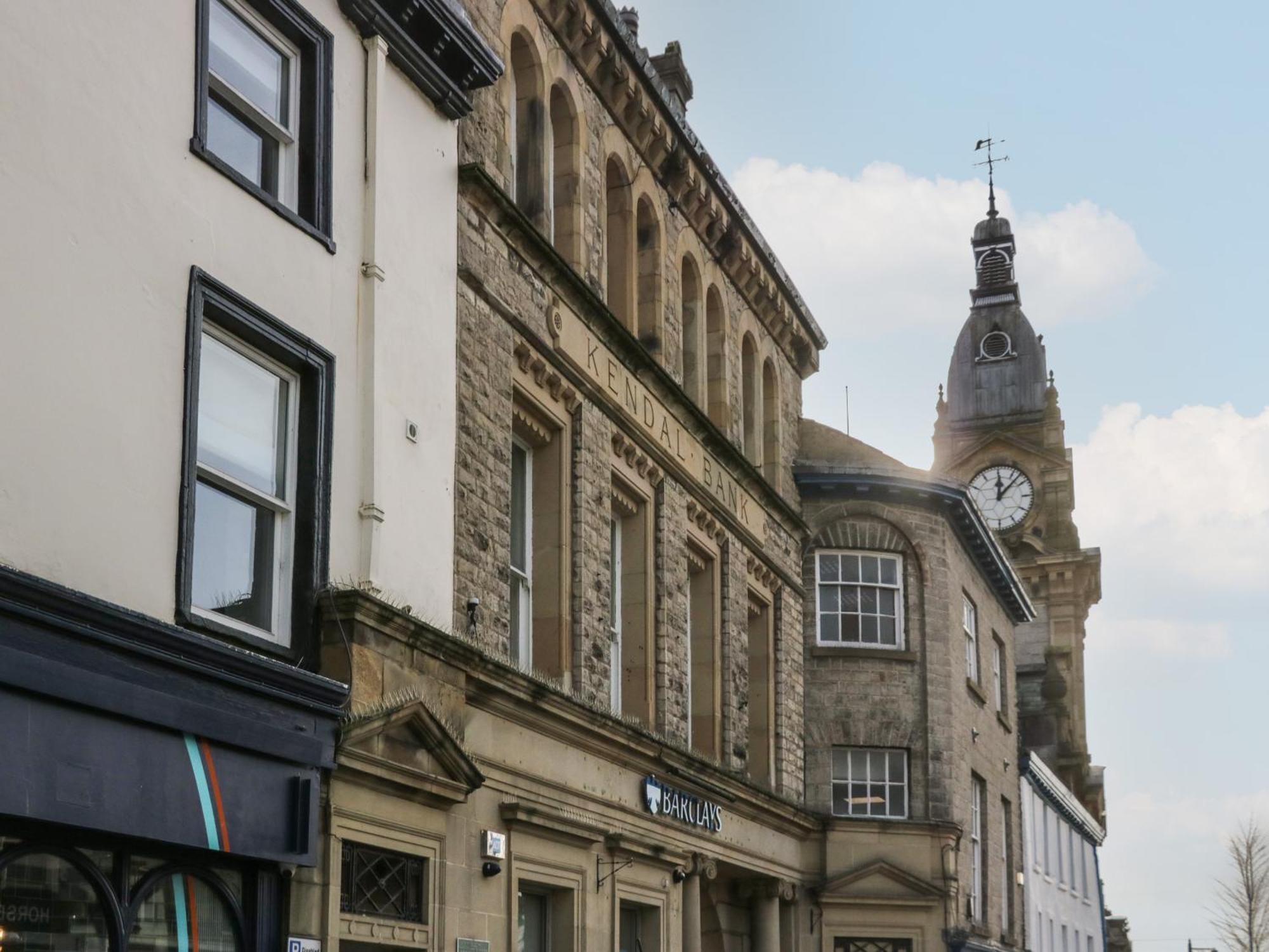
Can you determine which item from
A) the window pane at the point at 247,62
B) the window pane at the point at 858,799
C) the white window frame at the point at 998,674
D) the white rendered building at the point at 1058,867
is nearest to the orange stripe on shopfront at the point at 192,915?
the window pane at the point at 247,62

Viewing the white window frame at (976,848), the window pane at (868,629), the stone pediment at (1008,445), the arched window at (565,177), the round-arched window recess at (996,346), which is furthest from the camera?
the round-arched window recess at (996,346)

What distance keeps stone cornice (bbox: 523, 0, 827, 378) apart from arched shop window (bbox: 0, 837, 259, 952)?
10.8 m

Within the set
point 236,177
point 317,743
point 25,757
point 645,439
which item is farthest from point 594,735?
point 25,757

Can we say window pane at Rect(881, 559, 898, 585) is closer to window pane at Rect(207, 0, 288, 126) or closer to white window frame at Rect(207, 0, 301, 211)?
white window frame at Rect(207, 0, 301, 211)

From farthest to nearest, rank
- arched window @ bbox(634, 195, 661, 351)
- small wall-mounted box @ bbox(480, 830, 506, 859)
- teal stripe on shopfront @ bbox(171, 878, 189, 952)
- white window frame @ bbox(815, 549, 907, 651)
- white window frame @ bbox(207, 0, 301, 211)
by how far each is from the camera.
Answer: white window frame @ bbox(815, 549, 907, 651)
arched window @ bbox(634, 195, 661, 351)
small wall-mounted box @ bbox(480, 830, 506, 859)
white window frame @ bbox(207, 0, 301, 211)
teal stripe on shopfront @ bbox(171, 878, 189, 952)

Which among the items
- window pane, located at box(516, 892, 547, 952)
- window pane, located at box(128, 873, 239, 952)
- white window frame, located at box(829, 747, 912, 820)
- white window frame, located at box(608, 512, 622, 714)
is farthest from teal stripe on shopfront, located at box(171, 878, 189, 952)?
white window frame, located at box(829, 747, 912, 820)

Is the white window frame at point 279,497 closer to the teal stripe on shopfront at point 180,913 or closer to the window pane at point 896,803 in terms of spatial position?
the teal stripe on shopfront at point 180,913

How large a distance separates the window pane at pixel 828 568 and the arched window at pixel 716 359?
487 cm

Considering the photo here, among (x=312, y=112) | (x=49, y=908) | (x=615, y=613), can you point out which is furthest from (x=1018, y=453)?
(x=49, y=908)

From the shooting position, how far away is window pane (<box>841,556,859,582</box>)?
1181 inches

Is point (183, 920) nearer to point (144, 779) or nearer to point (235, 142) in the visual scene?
point (144, 779)

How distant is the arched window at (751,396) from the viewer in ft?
90.7

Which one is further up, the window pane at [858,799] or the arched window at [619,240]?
the arched window at [619,240]

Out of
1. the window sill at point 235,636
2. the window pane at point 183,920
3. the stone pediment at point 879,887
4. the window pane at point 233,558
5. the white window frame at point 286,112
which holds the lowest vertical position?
the window pane at point 183,920
